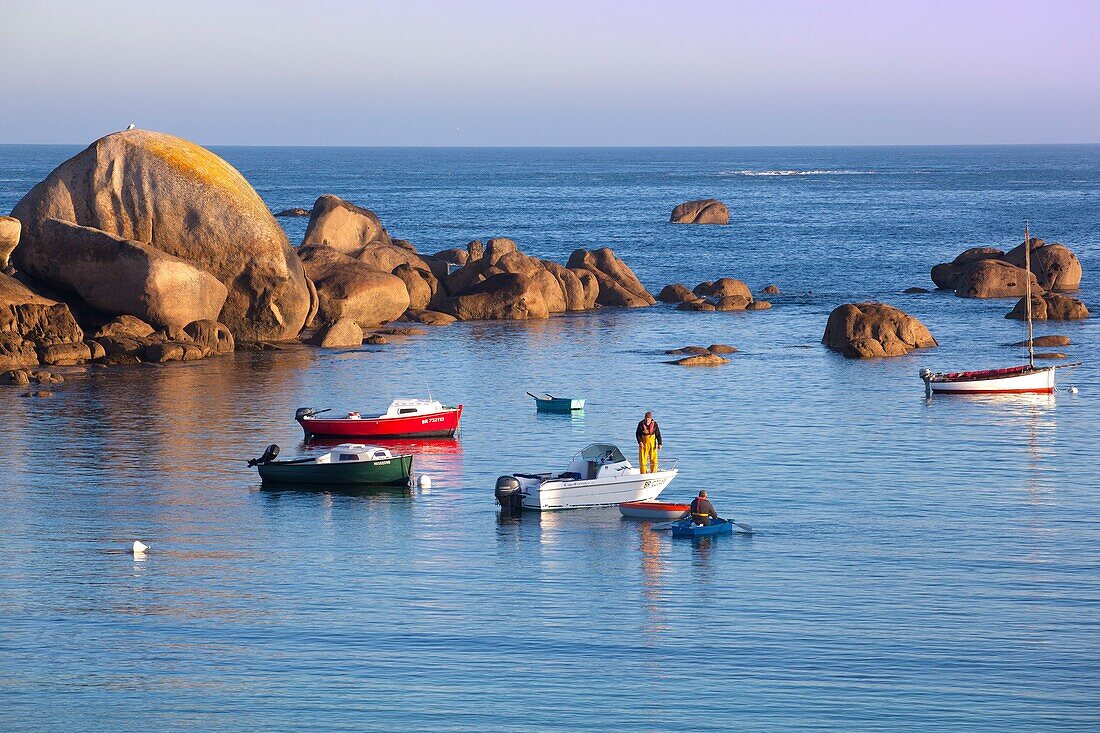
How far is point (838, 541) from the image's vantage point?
33.6 m

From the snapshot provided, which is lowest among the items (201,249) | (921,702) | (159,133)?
(921,702)

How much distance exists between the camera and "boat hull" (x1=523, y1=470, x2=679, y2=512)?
122ft

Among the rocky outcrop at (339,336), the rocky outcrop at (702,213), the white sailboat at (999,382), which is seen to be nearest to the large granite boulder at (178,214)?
the rocky outcrop at (339,336)

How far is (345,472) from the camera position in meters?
40.0

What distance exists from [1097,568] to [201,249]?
41.2 meters

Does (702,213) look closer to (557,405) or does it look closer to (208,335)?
(208,335)

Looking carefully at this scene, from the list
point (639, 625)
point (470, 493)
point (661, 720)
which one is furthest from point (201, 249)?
point (661, 720)

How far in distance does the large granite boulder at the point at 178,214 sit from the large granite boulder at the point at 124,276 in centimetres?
133

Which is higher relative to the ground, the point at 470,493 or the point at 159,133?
the point at 159,133

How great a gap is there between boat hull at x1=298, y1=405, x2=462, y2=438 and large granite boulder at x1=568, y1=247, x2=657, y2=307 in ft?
120

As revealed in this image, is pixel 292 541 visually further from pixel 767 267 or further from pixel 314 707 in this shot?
pixel 767 267

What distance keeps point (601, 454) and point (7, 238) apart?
32.7 m

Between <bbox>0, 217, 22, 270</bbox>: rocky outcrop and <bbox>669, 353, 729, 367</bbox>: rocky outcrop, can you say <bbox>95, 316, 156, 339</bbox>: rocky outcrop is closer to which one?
→ <bbox>0, 217, 22, 270</bbox>: rocky outcrop

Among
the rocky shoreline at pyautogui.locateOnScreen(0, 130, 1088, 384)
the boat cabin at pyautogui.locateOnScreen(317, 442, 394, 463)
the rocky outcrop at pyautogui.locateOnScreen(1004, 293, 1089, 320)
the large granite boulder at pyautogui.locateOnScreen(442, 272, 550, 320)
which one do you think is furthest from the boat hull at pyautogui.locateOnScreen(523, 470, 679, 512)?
the rocky outcrop at pyautogui.locateOnScreen(1004, 293, 1089, 320)
